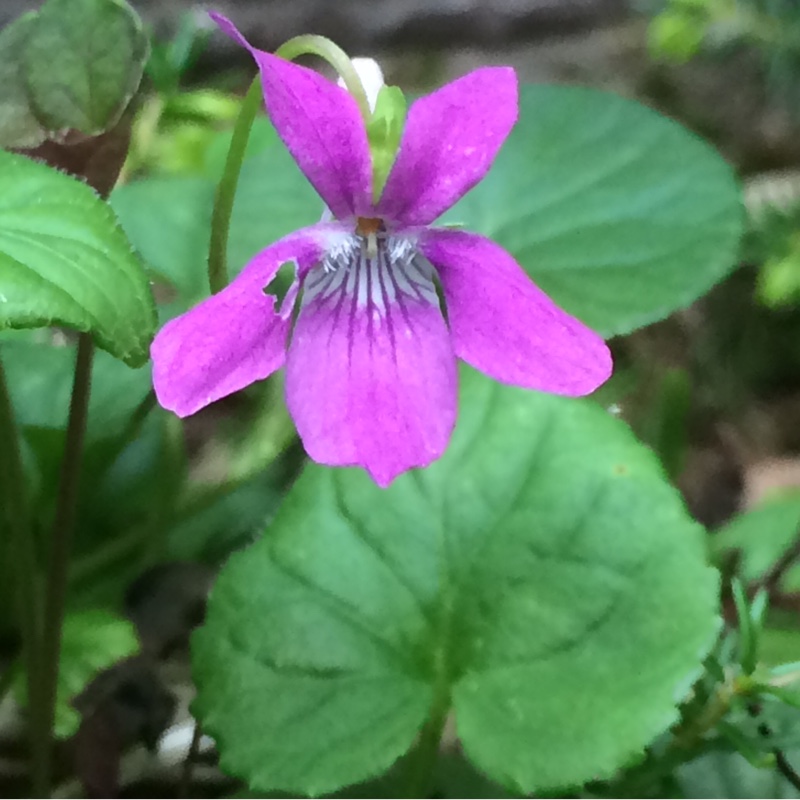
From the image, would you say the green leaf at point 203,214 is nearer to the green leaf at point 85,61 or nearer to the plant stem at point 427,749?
the green leaf at point 85,61

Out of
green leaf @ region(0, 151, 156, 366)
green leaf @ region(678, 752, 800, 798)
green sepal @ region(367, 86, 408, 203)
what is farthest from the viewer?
green leaf @ region(678, 752, 800, 798)

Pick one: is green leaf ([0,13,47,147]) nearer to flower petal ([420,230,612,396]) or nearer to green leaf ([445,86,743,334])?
flower petal ([420,230,612,396])

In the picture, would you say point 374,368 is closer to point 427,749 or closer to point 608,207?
point 427,749

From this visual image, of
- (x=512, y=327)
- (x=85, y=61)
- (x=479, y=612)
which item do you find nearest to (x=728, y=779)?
(x=479, y=612)

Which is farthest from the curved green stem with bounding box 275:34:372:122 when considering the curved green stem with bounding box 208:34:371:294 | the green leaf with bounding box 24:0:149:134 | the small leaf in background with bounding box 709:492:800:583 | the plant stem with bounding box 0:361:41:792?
the small leaf in background with bounding box 709:492:800:583

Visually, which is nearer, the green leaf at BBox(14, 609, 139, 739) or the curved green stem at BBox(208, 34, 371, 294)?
the curved green stem at BBox(208, 34, 371, 294)

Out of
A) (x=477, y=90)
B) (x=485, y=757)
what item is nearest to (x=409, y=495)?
(x=485, y=757)

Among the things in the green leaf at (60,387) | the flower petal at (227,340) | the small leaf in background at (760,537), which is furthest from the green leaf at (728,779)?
the green leaf at (60,387)
